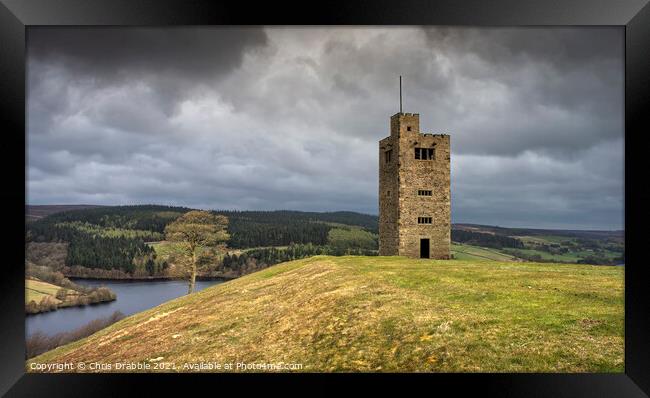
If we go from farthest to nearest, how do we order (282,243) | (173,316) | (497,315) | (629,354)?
1. (282,243)
2. (173,316)
3. (497,315)
4. (629,354)

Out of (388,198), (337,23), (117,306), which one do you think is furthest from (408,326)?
(117,306)

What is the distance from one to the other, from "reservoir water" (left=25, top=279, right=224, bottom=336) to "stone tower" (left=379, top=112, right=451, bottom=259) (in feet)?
114

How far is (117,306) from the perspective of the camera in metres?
74.1

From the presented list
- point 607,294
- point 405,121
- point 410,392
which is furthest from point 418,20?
point 405,121

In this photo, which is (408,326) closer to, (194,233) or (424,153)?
(424,153)

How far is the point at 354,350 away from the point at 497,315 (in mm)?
5288

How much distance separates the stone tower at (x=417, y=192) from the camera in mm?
35438

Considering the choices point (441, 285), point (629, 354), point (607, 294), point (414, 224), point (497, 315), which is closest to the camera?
point (629, 354)

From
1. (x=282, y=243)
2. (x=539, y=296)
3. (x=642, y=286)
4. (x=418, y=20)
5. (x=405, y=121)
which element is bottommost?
(x=282, y=243)

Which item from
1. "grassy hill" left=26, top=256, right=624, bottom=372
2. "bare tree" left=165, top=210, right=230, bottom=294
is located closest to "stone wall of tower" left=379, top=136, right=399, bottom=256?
"grassy hill" left=26, top=256, right=624, bottom=372

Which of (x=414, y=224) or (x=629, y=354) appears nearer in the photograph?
(x=629, y=354)

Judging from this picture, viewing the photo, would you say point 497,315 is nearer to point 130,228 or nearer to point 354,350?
point 354,350

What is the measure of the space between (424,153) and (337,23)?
26890 millimetres

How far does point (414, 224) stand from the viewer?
3556cm
